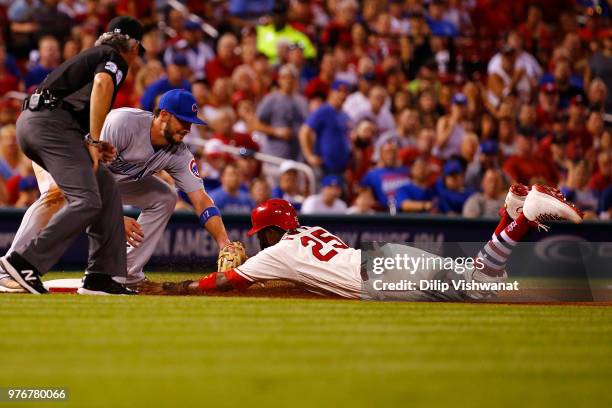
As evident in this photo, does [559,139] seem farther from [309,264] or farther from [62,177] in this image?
[62,177]

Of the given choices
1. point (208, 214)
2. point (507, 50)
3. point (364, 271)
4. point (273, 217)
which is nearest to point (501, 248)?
point (364, 271)

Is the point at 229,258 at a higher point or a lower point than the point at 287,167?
lower

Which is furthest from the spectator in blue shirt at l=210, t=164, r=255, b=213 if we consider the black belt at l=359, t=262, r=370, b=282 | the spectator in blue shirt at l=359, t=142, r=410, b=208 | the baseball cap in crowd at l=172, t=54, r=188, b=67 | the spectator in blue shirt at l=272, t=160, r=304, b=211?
the black belt at l=359, t=262, r=370, b=282

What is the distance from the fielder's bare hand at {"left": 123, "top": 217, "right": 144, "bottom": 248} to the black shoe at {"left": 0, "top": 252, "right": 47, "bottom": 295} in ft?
3.71

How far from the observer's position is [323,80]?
16.7 m

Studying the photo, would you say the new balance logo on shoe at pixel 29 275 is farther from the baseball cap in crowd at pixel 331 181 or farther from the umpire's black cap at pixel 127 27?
the baseball cap in crowd at pixel 331 181

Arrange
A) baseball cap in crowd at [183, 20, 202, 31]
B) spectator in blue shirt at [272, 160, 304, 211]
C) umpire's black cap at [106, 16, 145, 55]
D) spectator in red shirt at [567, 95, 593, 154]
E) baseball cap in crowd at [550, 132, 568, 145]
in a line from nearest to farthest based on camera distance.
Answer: umpire's black cap at [106, 16, 145, 55], spectator in blue shirt at [272, 160, 304, 211], baseball cap in crowd at [550, 132, 568, 145], spectator in red shirt at [567, 95, 593, 154], baseball cap in crowd at [183, 20, 202, 31]

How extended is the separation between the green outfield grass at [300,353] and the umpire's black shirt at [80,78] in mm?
1499

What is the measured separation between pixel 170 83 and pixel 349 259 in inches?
253

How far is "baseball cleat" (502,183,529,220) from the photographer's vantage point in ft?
30.0

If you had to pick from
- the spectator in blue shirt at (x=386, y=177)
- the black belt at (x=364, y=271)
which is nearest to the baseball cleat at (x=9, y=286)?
the black belt at (x=364, y=271)

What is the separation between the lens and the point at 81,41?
15836 mm

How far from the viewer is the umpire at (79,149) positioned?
27.5 feet

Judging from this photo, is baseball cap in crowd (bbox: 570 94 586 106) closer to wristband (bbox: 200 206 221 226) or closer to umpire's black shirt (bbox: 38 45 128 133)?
wristband (bbox: 200 206 221 226)
